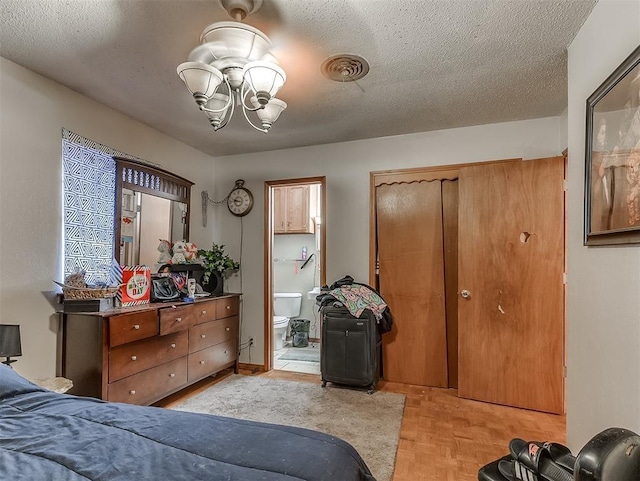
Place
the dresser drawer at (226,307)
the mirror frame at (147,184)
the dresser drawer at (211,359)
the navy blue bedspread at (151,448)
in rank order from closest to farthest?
1. the navy blue bedspread at (151,448)
2. the mirror frame at (147,184)
3. the dresser drawer at (211,359)
4. the dresser drawer at (226,307)

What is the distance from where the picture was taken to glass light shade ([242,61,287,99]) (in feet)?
5.59

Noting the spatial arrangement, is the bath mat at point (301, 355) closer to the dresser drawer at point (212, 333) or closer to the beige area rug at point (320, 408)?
the beige area rug at point (320, 408)

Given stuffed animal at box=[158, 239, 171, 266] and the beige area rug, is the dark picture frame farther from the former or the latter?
stuffed animal at box=[158, 239, 171, 266]

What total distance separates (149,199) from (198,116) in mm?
919

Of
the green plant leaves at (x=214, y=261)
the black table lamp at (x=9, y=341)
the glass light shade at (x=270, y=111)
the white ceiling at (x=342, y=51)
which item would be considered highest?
the white ceiling at (x=342, y=51)

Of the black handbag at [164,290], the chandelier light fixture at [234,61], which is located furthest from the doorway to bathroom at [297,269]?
the chandelier light fixture at [234,61]

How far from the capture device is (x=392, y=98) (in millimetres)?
2732

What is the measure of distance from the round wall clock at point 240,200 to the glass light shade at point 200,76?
233 centimetres

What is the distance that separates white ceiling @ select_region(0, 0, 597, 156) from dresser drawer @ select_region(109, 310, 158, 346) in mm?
1650

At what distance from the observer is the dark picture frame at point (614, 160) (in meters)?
1.30

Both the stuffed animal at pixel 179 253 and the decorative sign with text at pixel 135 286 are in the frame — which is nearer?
the decorative sign with text at pixel 135 286

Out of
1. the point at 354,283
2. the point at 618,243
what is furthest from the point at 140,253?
the point at 618,243

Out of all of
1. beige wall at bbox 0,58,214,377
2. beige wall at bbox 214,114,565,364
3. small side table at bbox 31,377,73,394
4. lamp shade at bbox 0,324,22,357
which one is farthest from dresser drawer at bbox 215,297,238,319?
lamp shade at bbox 0,324,22,357

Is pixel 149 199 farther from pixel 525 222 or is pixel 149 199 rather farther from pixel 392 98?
pixel 525 222
